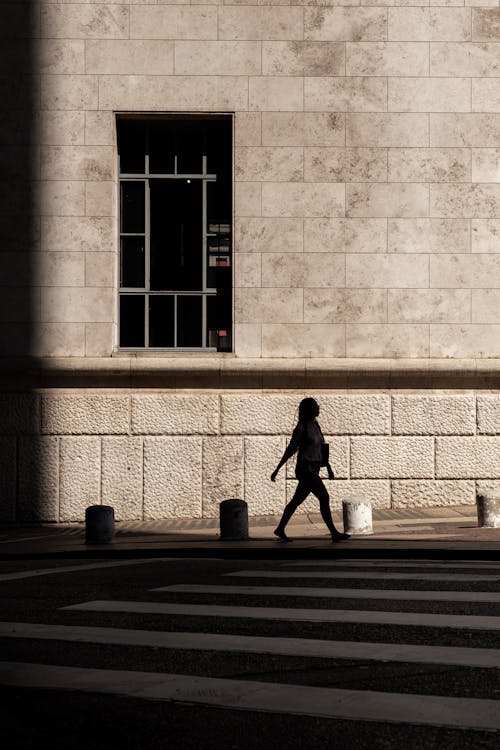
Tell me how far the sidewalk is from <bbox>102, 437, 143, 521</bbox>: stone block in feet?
0.85

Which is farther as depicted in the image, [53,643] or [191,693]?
[53,643]

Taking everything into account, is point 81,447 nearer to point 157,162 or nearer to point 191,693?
point 157,162

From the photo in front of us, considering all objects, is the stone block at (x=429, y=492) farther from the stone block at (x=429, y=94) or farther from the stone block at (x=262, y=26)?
the stone block at (x=262, y=26)

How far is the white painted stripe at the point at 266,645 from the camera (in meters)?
6.63

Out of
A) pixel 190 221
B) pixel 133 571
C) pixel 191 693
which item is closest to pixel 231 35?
pixel 190 221

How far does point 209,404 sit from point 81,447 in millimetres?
2174

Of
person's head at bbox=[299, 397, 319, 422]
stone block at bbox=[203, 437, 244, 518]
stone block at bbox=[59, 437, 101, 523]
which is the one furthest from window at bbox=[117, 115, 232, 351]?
person's head at bbox=[299, 397, 319, 422]

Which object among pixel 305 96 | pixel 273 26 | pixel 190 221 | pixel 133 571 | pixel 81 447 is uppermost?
pixel 273 26

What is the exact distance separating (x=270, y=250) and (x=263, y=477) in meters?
3.71

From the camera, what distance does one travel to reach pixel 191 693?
5.80 metres

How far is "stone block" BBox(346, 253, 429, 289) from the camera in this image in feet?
60.3

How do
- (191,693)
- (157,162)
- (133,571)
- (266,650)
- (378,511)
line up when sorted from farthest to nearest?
(157,162), (378,511), (133,571), (266,650), (191,693)

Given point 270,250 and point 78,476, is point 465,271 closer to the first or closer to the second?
point 270,250

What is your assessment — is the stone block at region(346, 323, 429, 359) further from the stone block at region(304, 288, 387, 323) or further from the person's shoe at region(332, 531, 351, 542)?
the person's shoe at region(332, 531, 351, 542)
